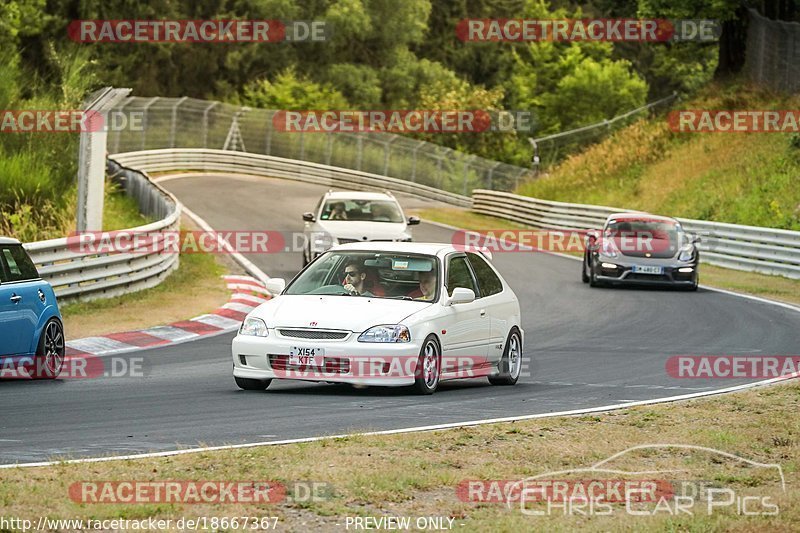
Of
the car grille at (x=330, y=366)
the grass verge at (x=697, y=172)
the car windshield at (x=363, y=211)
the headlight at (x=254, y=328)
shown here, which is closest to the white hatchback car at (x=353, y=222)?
the car windshield at (x=363, y=211)

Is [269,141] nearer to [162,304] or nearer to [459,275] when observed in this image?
[162,304]

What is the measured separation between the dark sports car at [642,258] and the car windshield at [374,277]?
13.8 m

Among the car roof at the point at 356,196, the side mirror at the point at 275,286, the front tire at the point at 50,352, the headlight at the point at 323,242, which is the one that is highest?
the side mirror at the point at 275,286

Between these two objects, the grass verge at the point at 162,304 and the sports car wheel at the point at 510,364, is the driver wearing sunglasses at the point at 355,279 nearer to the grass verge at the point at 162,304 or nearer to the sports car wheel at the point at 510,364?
the sports car wheel at the point at 510,364

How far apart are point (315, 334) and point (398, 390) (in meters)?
1.09

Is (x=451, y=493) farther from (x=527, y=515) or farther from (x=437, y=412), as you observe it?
(x=437, y=412)

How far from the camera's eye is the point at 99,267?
21609mm

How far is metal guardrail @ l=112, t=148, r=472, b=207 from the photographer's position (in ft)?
201

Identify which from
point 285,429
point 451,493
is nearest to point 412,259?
point 285,429

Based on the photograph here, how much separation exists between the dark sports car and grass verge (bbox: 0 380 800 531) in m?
15.2

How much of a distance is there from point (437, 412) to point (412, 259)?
2.38 m

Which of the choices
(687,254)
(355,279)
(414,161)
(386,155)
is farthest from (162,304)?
(386,155)

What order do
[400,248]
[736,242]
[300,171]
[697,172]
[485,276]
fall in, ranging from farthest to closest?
[300,171]
[697,172]
[736,242]
[485,276]
[400,248]

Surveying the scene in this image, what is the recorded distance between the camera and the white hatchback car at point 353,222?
26.0 metres
